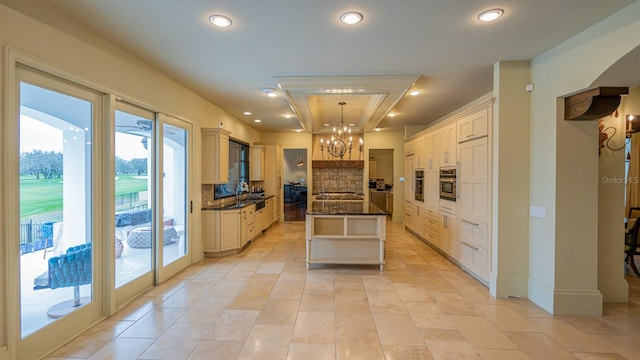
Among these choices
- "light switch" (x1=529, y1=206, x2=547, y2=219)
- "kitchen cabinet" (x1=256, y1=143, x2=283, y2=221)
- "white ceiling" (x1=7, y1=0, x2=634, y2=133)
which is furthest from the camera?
"kitchen cabinet" (x1=256, y1=143, x2=283, y2=221)

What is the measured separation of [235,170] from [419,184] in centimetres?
424

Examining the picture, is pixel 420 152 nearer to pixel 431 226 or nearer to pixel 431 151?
pixel 431 151

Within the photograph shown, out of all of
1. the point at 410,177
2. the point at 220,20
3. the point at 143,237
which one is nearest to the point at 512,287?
the point at 410,177

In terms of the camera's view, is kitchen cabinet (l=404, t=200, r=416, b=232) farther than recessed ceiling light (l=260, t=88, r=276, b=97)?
Yes

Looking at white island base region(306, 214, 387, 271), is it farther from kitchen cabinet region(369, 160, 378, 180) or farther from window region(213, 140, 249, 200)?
kitchen cabinet region(369, 160, 378, 180)

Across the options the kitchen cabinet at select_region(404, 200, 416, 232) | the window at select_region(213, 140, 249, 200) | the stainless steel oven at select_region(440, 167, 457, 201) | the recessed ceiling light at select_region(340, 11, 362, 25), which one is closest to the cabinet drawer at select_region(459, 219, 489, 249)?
the stainless steel oven at select_region(440, 167, 457, 201)

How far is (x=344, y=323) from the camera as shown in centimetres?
282

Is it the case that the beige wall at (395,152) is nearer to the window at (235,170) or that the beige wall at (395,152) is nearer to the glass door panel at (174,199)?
the window at (235,170)

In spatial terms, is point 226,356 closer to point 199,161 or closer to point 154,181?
point 154,181

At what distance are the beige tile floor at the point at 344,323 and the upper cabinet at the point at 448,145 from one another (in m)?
1.87

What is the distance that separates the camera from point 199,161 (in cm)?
491

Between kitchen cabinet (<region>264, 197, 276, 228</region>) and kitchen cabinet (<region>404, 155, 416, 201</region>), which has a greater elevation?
kitchen cabinet (<region>404, 155, 416, 201</region>)

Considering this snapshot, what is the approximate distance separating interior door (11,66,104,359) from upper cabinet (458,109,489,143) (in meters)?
4.42

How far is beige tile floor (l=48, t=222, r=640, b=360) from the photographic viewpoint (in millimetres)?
2379
